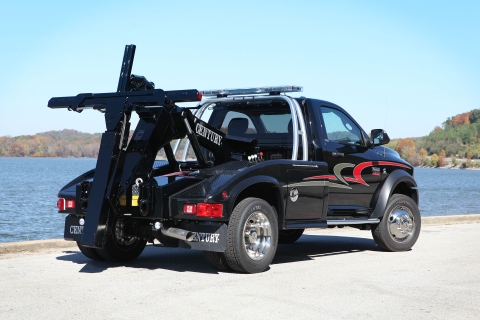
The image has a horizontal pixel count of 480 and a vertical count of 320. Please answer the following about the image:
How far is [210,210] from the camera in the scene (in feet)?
25.9

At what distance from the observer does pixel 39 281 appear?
775cm

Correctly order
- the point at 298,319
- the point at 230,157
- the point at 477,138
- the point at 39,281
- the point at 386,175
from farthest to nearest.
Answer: the point at 477,138 < the point at 386,175 < the point at 230,157 < the point at 39,281 < the point at 298,319

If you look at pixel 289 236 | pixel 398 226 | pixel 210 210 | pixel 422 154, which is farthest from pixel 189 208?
pixel 422 154

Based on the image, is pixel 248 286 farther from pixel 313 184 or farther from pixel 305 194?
pixel 313 184

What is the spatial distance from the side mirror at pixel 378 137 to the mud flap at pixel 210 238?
3.47 m

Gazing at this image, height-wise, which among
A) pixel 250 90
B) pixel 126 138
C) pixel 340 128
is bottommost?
pixel 126 138

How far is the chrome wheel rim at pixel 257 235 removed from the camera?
27.2 ft

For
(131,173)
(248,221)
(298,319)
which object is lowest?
(298,319)

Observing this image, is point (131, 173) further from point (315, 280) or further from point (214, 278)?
point (315, 280)

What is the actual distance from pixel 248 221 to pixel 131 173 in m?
1.39

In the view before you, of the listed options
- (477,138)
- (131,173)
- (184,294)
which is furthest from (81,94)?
(477,138)

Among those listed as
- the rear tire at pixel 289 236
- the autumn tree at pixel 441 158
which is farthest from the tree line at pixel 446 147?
the rear tire at pixel 289 236

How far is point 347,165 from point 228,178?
8.22ft

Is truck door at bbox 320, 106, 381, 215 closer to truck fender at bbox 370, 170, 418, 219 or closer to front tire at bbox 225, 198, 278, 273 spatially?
truck fender at bbox 370, 170, 418, 219
